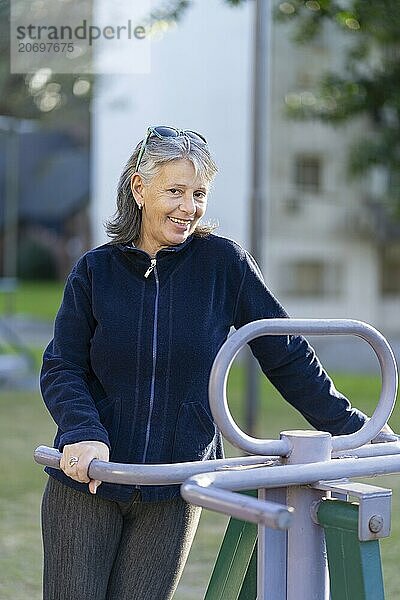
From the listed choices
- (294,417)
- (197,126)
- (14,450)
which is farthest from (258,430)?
(197,126)

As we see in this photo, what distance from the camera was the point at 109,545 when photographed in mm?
2184

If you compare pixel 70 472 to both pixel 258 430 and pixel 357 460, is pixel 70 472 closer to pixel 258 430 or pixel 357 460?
pixel 357 460

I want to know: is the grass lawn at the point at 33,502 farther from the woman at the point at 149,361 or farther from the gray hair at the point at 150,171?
the gray hair at the point at 150,171

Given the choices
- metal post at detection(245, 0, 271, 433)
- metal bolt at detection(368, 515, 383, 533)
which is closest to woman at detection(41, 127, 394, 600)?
metal bolt at detection(368, 515, 383, 533)

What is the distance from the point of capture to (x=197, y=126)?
51.2 ft

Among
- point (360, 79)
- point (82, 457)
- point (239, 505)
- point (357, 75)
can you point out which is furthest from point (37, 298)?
point (239, 505)

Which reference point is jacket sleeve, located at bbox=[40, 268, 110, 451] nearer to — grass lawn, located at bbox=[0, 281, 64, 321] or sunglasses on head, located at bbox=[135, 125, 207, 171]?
sunglasses on head, located at bbox=[135, 125, 207, 171]

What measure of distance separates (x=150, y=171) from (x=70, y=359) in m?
0.38

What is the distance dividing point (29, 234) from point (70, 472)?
27.4m

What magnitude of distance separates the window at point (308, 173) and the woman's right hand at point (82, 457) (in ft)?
48.9

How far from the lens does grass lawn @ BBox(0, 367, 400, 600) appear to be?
169 inches

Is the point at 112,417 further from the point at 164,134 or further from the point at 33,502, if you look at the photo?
the point at 33,502

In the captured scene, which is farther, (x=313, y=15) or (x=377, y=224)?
(x=377, y=224)

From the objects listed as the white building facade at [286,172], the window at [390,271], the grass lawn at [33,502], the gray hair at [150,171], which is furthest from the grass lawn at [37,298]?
the gray hair at [150,171]
